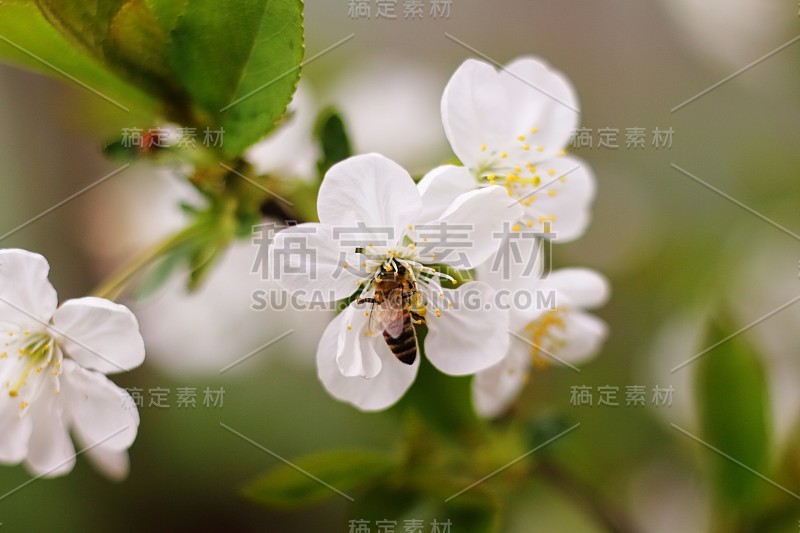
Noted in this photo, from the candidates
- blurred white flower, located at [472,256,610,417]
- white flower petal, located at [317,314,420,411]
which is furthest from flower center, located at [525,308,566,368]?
white flower petal, located at [317,314,420,411]

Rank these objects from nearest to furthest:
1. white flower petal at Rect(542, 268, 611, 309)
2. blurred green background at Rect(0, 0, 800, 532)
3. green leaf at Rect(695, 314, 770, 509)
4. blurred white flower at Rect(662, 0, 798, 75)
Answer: white flower petal at Rect(542, 268, 611, 309) < green leaf at Rect(695, 314, 770, 509) < blurred green background at Rect(0, 0, 800, 532) < blurred white flower at Rect(662, 0, 798, 75)

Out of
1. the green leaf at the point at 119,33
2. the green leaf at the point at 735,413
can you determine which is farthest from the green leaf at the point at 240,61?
the green leaf at the point at 735,413

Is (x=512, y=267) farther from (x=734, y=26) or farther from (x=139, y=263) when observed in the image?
(x=734, y=26)

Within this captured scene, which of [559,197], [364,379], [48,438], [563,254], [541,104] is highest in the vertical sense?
[541,104]

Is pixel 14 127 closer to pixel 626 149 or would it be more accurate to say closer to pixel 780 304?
pixel 626 149

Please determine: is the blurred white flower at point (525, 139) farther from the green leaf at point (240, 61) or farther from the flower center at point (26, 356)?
the flower center at point (26, 356)

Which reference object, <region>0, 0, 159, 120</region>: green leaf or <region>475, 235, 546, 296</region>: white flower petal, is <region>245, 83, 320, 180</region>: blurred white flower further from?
<region>475, 235, 546, 296</region>: white flower petal

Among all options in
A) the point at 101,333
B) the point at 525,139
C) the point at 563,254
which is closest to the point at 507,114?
the point at 525,139
